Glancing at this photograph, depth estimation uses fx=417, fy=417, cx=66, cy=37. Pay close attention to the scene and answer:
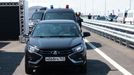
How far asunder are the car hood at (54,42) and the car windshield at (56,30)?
1.88ft

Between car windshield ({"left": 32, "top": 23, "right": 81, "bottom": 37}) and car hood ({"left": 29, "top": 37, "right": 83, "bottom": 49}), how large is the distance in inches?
22.6

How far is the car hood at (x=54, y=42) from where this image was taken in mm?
10789

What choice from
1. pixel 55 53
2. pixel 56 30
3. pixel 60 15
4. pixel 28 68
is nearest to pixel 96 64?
pixel 56 30

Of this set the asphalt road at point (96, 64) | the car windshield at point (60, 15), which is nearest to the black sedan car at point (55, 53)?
the asphalt road at point (96, 64)

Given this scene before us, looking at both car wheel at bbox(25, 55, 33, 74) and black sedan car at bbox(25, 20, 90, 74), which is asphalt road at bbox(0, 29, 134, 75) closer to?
car wheel at bbox(25, 55, 33, 74)

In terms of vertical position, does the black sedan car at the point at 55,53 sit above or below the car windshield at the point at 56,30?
below

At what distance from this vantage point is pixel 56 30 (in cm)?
1223

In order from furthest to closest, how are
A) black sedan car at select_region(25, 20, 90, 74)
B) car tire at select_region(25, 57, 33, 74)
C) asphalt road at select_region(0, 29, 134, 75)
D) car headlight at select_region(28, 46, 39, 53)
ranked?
asphalt road at select_region(0, 29, 134, 75), car tire at select_region(25, 57, 33, 74), car headlight at select_region(28, 46, 39, 53), black sedan car at select_region(25, 20, 90, 74)

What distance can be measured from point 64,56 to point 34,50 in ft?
2.67

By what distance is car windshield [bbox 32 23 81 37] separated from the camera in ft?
39.5

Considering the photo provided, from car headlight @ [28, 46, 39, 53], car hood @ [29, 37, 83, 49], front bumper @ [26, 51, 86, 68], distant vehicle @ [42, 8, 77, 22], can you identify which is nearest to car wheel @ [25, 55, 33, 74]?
front bumper @ [26, 51, 86, 68]

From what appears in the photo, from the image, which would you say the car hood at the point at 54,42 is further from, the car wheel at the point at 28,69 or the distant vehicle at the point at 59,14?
the distant vehicle at the point at 59,14

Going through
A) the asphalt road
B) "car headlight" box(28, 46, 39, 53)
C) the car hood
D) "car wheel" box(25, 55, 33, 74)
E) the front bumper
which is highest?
the car hood

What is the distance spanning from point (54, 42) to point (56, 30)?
121cm
